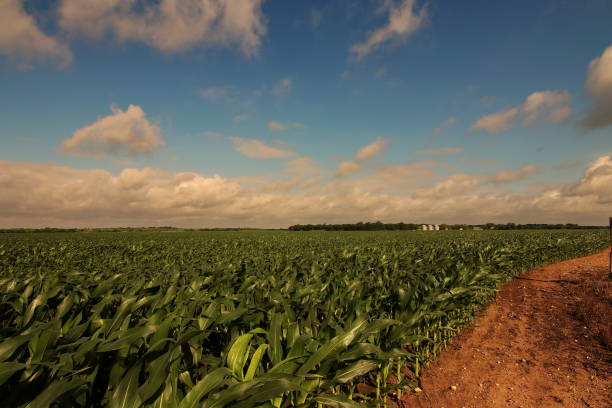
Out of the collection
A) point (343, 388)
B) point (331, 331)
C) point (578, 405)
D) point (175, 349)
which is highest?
point (175, 349)

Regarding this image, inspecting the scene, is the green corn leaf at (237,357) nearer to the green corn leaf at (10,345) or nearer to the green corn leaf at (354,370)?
the green corn leaf at (354,370)

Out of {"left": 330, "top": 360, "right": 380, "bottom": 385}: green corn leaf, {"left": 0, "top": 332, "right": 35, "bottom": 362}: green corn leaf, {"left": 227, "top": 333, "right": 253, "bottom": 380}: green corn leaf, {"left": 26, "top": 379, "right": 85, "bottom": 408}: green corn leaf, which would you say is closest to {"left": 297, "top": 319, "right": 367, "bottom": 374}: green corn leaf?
{"left": 330, "top": 360, "right": 380, "bottom": 385}: green corn leaf

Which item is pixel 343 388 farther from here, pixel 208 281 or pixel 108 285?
pixel 108 285

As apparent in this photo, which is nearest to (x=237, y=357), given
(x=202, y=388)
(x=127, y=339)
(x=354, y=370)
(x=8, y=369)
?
(x=202, y=388)

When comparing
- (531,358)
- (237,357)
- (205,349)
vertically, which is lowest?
(531,358)

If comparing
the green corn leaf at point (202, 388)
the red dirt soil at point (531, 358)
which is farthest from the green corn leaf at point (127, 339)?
the red dirt soil at point (531, 358)

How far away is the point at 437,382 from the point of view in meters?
4.51

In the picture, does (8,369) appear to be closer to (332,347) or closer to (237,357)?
(237,357)

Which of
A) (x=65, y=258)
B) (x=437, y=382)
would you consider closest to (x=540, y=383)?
(x=437, y=382)

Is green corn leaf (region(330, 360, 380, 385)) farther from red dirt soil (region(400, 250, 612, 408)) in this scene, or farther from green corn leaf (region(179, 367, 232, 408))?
red dirt soil (region(400, 250, 612, 408))

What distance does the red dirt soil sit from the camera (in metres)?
4.23

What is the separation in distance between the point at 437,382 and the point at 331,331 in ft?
8.47

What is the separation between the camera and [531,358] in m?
5.50

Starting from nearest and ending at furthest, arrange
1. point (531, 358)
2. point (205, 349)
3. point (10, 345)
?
point (10, 345)
point (205, 349)
point (531, 358)
